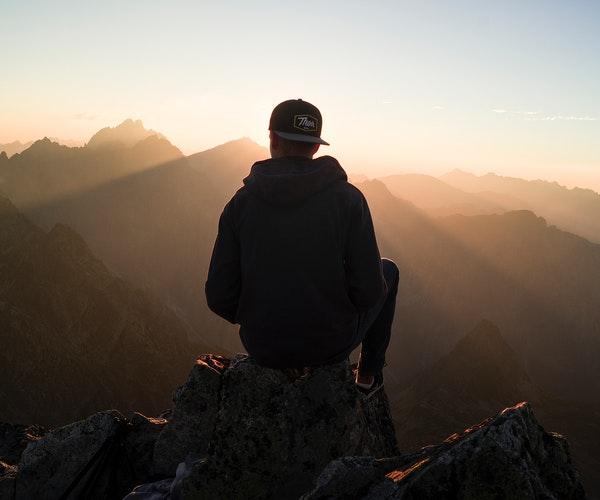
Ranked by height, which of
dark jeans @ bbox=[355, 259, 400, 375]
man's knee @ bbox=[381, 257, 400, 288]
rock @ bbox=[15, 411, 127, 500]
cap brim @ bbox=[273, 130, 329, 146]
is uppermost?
cap brim @ bbox=[273, 130, 329, 146]

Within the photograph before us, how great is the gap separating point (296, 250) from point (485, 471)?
1.90 m

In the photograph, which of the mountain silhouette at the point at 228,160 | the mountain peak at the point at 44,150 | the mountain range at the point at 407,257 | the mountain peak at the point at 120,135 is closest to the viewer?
the mountain range at the point at 407,257

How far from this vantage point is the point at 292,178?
3.07 m

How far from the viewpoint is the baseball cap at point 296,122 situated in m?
3.18

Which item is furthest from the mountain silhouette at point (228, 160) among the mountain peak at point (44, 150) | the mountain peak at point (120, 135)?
the mountain peak at point (44, 150)

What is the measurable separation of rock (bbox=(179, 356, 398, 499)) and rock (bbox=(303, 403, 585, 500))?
65 centimetres

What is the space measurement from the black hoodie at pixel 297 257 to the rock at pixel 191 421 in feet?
6.92

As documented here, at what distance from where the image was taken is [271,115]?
3.28 m

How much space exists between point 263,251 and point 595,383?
103737 millimetres

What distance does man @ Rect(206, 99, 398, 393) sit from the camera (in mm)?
3139

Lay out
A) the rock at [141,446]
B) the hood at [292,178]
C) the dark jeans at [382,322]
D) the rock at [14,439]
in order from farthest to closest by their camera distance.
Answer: the rock at [14,439] < the rock at [141,446] < the dark jeans at [382,322] < the hood at [292,178]

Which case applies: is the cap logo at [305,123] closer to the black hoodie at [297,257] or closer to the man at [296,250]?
the man at [296,250]

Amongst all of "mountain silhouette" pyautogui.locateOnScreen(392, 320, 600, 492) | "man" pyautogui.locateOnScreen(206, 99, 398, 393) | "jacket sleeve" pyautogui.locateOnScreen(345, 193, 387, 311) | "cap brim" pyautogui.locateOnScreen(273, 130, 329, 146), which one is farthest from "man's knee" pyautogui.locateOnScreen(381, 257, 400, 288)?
"mountain silhouette" pyautogui.locateOnScreen(392, 320, 600, 492)

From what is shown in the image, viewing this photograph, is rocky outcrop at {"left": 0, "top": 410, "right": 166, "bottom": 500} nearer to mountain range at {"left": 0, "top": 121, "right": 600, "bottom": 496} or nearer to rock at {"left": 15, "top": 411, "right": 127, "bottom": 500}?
rock at {"left": 15, "top": 411, "right": 127, "bottom": 500}
